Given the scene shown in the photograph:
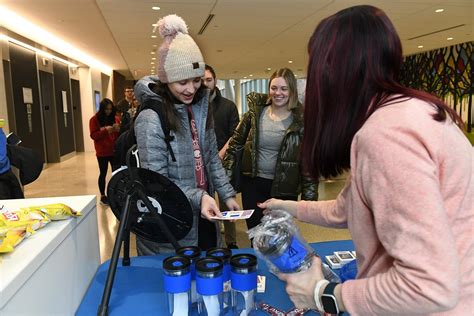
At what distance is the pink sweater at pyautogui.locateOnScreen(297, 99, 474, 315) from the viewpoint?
55cm

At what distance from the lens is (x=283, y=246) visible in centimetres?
86

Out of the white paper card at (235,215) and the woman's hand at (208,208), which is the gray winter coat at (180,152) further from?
the white paper card at (235,215)

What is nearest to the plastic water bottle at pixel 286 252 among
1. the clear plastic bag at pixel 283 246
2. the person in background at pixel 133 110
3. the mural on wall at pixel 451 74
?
the clear plastic bag at pixel 283 246

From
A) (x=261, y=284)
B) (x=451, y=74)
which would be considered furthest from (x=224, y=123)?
(x=451, y=74)

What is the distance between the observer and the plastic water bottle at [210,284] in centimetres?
85

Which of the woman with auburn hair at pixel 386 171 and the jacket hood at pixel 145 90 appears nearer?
the woman with auburn hair at pixel 386 171

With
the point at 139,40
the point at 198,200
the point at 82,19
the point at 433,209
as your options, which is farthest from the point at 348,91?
the point at 139,40

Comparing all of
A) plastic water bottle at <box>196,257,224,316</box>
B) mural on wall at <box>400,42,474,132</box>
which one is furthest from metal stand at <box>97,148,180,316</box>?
mural on wall at <box>400,42,474,132</box>

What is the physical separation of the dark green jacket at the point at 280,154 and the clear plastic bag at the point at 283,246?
4.20ft

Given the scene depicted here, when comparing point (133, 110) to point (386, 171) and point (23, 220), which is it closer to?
point (23, 220)

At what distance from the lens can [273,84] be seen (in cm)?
251

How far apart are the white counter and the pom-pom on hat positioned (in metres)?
0.56

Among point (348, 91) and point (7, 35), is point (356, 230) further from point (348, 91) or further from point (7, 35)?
point (7, 35)

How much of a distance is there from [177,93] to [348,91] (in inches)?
35.9
